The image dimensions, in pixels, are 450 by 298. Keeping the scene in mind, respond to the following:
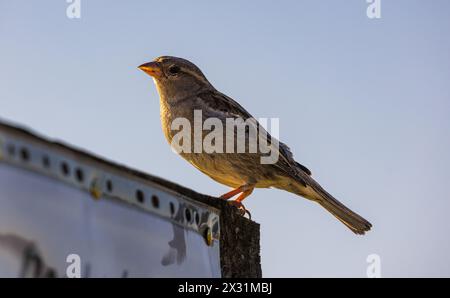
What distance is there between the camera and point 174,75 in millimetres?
7379

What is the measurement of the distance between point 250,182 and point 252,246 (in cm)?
275

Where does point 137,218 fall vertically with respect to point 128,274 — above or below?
above

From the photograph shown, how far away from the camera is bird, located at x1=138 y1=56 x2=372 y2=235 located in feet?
20.9

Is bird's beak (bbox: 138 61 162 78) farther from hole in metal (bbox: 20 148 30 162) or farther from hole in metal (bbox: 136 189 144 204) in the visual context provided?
hole in metal (bbox: 20 148 30 162)

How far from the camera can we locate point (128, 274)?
2510 millimetres

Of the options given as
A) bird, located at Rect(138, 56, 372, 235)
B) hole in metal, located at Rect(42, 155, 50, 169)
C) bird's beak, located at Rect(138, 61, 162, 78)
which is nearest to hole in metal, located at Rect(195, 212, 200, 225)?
hole in metal, located at Rect(42, 155, 50, 169)

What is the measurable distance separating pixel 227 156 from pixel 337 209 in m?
1.23

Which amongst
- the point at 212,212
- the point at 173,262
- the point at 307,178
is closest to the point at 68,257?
the point at 173,262

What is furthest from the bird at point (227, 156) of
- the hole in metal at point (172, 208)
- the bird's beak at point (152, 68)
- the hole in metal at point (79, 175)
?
the hole in metal at point (79, 175)

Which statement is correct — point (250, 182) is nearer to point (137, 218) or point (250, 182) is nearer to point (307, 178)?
point (307, 178)

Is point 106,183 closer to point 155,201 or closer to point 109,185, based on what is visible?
point 109,185

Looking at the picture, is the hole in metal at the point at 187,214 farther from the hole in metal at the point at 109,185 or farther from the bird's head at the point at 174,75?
the bird's head at the point at 174,75

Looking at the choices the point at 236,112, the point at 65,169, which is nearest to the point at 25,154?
the point at 65,169
